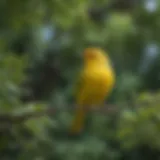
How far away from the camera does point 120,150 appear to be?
115 inches

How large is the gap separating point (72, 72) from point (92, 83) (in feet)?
0.80

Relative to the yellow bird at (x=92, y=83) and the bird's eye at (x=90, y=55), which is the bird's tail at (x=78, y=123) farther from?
the bird's eye at (x=90, y=55)

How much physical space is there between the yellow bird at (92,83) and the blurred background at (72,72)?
6 centimetres

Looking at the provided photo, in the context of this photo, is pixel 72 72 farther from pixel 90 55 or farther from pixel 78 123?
pixel 78 123

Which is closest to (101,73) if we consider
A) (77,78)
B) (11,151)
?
(77,78)

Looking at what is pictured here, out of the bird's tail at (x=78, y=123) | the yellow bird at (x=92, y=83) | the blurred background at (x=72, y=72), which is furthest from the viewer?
the bird's tail at (x=78, y=123)

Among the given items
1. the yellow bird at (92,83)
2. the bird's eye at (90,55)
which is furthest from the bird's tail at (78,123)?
the bird's eye at (90,55)

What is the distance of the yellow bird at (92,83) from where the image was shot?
2926 mm

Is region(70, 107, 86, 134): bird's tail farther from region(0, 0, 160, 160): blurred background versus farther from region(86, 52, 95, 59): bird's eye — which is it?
region(86, 52, 95, 59): bird's eye

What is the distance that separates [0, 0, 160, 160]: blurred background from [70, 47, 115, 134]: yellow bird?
0.06 meters

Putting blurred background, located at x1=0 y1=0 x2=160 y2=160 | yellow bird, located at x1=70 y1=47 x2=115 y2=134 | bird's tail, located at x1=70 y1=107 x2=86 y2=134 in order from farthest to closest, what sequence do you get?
1. bird's tail, located at x1=70 y1=107 x2=86 y2=134
2. yellow bird, located at x1=70 y1=47 x2=115 y2=134
3. blurred background, located at x1=0 y1=0 x2=160 y2=160

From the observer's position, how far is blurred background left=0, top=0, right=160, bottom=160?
2066 millimetres

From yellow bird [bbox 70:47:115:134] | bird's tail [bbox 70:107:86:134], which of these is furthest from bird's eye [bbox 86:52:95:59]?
bird's tail [bbox 70:107:86:134]

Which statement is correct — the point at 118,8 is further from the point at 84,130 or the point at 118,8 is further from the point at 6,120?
the point at 6,120
